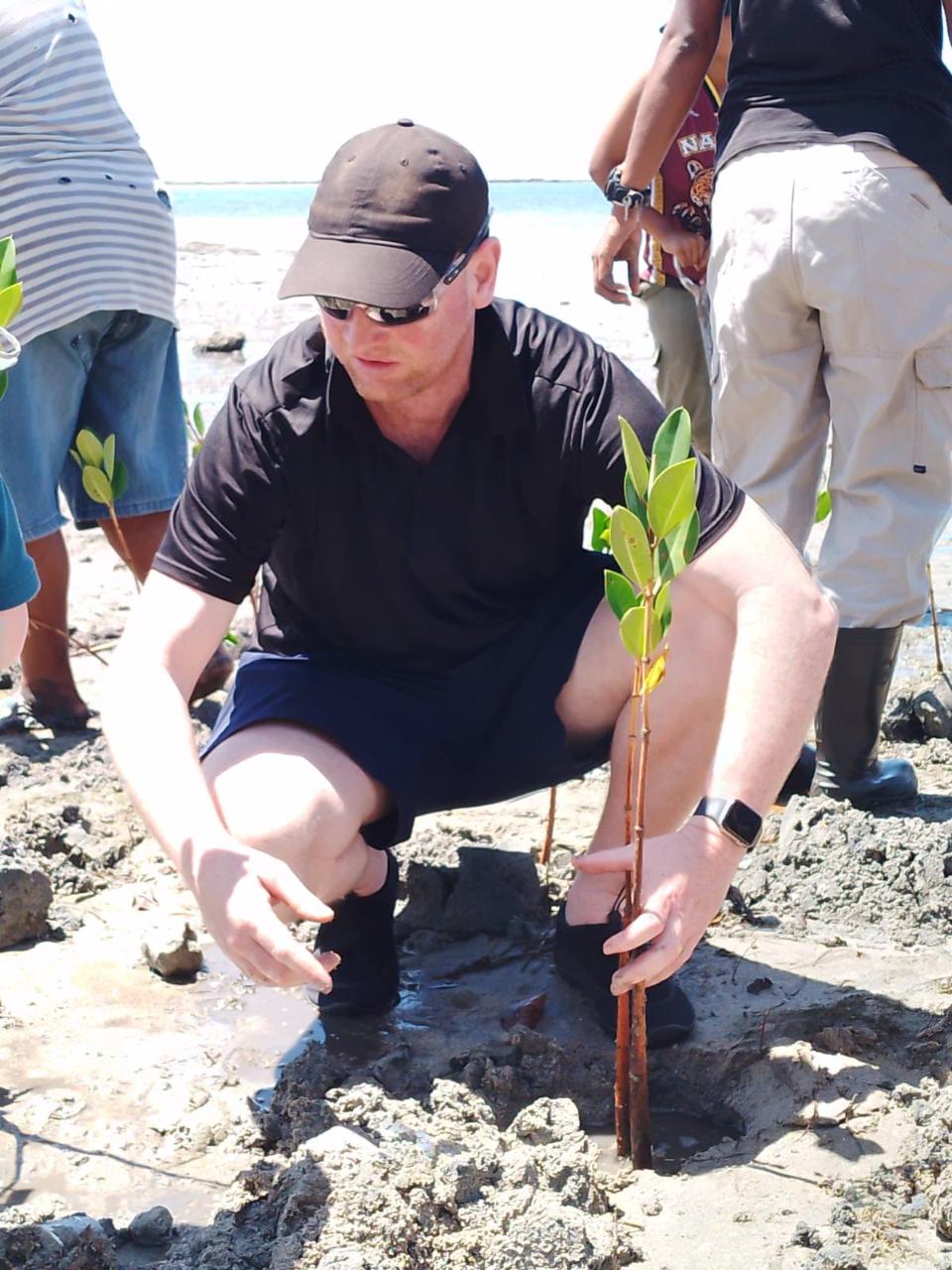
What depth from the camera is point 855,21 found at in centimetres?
294

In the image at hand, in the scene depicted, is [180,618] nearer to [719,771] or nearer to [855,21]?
[719,771]

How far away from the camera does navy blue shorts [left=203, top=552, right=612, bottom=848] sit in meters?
2.56

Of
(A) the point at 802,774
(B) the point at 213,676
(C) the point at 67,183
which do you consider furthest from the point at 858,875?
(C) the point at 67,183

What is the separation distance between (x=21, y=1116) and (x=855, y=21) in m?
2.59

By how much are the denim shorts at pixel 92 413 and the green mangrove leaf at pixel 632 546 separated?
227 cm

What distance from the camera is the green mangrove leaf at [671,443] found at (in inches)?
76.5

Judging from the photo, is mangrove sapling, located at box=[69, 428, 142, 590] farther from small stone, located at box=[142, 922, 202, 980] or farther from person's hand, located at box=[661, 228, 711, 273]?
person's hand, located at box=[661, 228, 711, 273]

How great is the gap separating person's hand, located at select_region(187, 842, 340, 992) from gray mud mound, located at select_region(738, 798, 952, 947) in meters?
1.26

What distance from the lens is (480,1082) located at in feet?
7.73

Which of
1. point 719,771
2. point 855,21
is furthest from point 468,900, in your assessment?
point 855,21

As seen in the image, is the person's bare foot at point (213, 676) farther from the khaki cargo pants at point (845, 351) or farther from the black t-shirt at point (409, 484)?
the khaki cargo pants at point (845, 351)

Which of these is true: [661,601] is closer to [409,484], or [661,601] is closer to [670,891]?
[670,891]

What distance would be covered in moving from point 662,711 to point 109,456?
1.77 metres

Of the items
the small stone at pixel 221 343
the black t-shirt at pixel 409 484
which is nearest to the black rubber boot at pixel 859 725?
the black t-shirt at pixel 409 484
